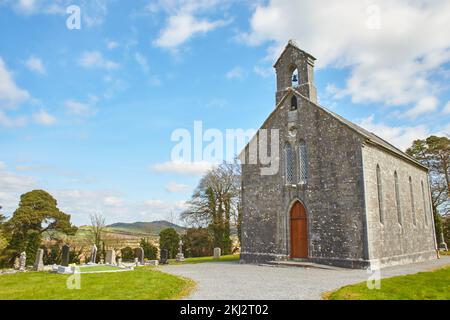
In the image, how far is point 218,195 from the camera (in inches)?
1355

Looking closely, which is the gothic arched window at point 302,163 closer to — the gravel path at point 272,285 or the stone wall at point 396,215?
the stone wall at point 396,215

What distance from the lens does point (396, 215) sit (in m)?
19.5

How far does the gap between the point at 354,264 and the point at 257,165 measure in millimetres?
8501

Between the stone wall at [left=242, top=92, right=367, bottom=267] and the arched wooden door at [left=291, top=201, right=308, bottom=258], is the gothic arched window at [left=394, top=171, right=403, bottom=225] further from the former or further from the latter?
the arched wooden door at [left=291, top=201, right=308, bottom=258]

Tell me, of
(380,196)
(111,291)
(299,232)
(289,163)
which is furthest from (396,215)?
(111,291)

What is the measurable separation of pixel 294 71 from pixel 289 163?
6.25 m

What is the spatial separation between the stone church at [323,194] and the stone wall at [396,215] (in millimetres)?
56

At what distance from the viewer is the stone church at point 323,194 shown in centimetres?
1680

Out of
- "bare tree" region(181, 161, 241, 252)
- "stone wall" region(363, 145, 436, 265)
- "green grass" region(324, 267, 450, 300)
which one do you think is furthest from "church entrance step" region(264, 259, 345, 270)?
"bare tree" region(181, 161, 241, 252)

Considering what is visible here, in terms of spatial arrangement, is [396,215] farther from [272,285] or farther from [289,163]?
[272,285]

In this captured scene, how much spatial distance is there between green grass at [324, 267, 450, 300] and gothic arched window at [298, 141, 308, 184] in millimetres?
8391

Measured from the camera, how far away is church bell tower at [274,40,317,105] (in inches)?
802
